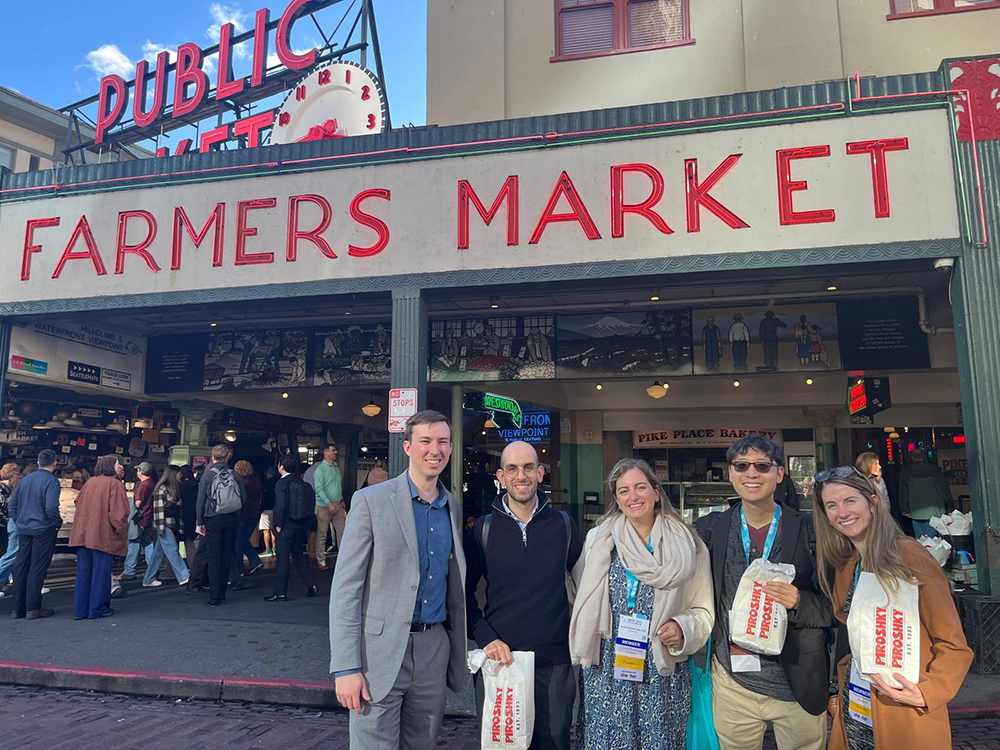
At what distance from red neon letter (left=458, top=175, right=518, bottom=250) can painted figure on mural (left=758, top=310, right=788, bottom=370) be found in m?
4.38

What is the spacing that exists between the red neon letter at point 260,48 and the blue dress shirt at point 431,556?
12715 millimetres

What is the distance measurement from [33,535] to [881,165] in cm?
1037

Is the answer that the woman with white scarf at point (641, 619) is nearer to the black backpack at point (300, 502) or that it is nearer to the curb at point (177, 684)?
the curb at point (177, 684)

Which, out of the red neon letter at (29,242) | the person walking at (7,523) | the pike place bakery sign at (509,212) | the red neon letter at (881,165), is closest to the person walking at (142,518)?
the person walking at (7,523)

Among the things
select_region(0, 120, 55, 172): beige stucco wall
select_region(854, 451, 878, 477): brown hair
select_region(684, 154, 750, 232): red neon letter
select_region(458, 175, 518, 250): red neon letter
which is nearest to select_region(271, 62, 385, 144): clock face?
select_region(458, 175, 518, 250): red neon letter

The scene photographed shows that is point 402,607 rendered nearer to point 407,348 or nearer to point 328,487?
point 407,348

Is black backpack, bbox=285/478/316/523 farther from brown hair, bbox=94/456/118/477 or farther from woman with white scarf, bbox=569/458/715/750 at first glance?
woman with white scarf, bbox=569/458/715/750

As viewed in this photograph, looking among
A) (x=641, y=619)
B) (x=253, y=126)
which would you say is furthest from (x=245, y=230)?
(x=641, y=619)

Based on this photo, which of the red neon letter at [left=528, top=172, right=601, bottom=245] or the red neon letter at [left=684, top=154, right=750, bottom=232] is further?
the red neon letter at [left=528, top=172, right=601, bottom=245]

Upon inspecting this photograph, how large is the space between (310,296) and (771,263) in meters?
5.49

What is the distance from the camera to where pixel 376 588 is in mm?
3055

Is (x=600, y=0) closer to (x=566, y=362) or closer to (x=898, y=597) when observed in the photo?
(x=566, y=362)

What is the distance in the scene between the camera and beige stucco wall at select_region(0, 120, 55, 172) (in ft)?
67.3

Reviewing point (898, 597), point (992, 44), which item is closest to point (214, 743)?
point (898, 597)
